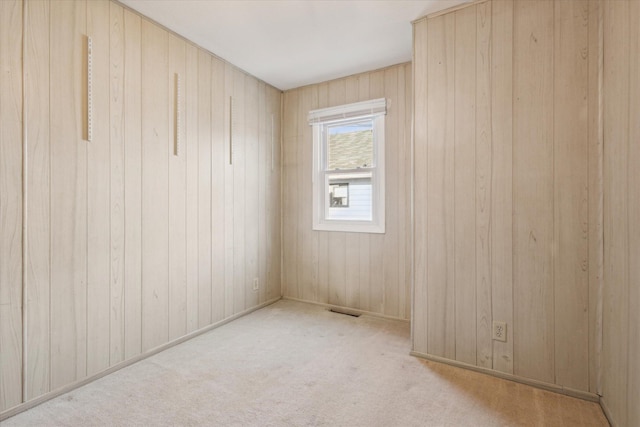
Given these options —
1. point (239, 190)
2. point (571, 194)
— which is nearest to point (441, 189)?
point (571, 194)

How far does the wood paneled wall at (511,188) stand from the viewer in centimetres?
190

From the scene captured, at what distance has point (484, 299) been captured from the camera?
2164mm

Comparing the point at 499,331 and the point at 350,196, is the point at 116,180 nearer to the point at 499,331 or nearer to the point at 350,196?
the point at 350,196

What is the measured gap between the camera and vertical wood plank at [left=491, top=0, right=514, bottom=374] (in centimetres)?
209

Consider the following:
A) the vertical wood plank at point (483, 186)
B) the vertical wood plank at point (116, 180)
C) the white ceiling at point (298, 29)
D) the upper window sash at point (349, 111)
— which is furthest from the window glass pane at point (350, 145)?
the vertical wood plank at point (116, 180)

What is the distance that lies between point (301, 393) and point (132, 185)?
180 cm

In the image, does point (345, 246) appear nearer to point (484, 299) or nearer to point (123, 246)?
point (484, 299)

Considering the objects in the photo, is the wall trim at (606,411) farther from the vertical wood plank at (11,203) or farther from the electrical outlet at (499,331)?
→ the vertical wood plank at (11,203)

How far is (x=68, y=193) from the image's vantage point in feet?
6.35

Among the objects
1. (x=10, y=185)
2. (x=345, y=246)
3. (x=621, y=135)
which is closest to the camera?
(x=621, y=135)

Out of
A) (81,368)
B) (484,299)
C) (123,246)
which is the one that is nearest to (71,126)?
(123,246)

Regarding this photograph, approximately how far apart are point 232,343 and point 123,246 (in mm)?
1125

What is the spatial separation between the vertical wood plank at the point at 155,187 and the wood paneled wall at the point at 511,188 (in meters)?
1.94

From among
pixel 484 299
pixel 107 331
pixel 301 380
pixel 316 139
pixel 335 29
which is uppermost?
pixel 335 29
